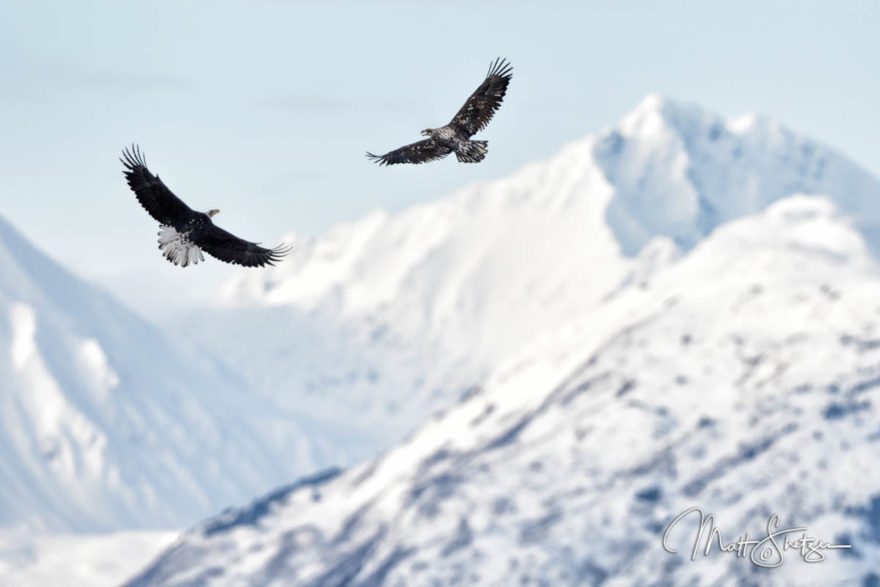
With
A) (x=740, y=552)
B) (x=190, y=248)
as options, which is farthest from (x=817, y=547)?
(x=190, y=248)

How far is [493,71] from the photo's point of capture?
81688 mm

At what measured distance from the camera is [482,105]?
267ft

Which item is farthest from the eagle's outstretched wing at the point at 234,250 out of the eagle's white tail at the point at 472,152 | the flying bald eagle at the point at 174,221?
the eagle's white tail at the point at 472,152

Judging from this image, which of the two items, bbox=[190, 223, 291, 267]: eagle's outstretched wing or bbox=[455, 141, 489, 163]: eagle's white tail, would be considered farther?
bbox=[455, 141, 489, 163]: eagle's white tail

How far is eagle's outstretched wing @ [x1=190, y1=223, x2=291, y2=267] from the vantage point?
72.9 m

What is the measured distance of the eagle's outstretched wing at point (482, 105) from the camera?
8131 centimetres

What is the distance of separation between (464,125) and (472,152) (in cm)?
322

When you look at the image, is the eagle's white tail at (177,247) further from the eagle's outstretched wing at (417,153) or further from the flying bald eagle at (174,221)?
the eagle's outstretched wing at (417,153)

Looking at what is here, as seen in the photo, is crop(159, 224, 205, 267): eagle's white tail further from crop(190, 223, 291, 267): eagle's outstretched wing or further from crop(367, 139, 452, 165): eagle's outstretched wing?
crop(367, 139, 452, 165): eagle's outstretched wing

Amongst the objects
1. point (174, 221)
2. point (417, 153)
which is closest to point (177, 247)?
point (174, 221)

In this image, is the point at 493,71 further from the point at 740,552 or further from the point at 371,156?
the point at 740,552

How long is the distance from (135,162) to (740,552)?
11992 centimetres

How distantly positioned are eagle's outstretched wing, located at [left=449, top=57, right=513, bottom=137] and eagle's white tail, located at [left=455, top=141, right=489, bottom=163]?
2069mm

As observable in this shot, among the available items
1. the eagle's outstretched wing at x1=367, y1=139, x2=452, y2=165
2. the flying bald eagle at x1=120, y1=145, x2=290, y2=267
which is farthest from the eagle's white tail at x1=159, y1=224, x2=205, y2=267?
the eagle's outstretched wing at x1=367, y1=139, x2=452, y2=165
